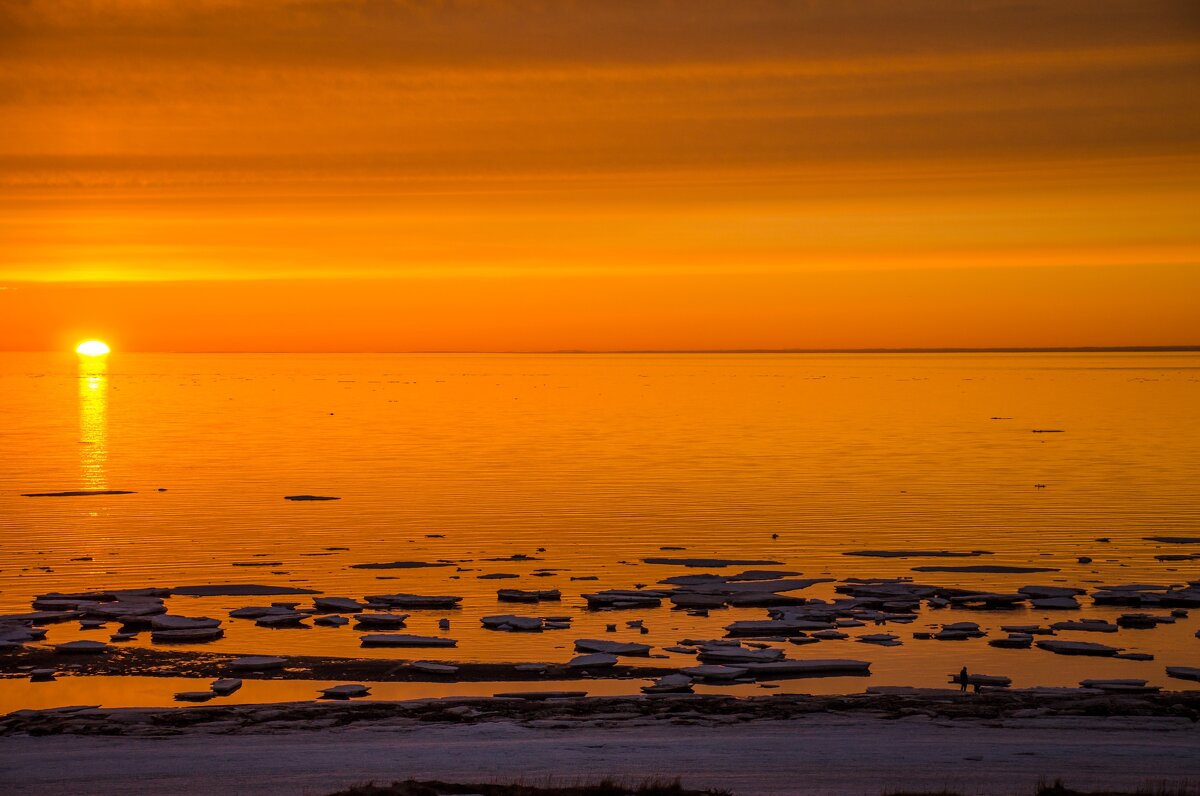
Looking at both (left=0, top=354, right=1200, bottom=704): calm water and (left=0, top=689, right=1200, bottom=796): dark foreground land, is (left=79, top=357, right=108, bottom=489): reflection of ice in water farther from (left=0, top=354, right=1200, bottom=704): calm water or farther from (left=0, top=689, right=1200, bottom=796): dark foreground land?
(left=0, top=689, right=1200, bottom=796): dark foreground land

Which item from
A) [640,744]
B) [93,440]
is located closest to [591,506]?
[640,744]

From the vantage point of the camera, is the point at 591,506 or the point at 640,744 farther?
the point at 591,506

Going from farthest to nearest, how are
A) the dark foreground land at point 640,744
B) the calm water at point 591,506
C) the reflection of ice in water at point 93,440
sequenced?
the reflection of ice in water at point 93,440
the calm water at point 591,506
the dark foreground land at point 640,744

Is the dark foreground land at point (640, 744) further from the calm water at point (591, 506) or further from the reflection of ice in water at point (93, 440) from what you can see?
the reflection of ice in water at point (93, 440)

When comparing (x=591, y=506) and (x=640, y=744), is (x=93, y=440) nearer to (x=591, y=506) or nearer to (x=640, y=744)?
(x=591, y=506)

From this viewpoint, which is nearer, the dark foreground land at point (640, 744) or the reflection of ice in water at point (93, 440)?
the dark foreground land at point (640, 744)

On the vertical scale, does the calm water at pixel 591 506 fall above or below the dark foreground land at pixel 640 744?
above

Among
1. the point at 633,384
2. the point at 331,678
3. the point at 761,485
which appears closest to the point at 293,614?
the point at 331,678

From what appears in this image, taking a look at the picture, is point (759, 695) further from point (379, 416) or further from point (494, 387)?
point (494, 387)

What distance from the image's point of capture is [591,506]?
4131 cm

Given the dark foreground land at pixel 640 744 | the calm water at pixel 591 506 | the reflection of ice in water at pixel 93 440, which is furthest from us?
the reflection of ice in water at pixel 93 440

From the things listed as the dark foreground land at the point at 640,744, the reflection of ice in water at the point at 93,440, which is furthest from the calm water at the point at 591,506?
the dark foreground land at the point at 640,744

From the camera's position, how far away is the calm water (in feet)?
83.9

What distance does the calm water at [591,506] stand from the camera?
25.6 meters
